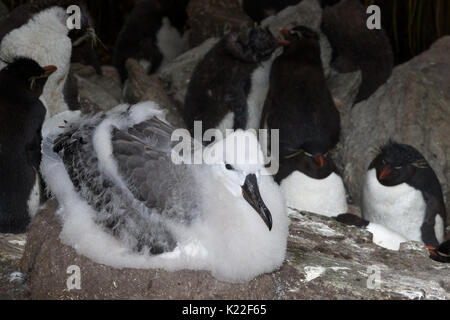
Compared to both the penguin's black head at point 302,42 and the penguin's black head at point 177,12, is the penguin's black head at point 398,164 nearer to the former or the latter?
the penguin's black head at point 302,42

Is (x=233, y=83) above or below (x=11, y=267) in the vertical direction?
above

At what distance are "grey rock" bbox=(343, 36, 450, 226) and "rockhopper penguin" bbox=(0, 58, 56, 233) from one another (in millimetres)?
2704

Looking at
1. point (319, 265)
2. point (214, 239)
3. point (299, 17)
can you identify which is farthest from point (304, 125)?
point (214, 239)

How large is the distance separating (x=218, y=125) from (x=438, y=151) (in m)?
1.72

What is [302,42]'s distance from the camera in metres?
5.42

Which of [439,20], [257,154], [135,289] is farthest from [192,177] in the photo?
[439,20]

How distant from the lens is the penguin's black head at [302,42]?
5.39 metres

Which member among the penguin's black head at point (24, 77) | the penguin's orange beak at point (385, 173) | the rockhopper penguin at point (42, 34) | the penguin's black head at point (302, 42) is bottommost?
the penguin's orange beak at point (385, 173)

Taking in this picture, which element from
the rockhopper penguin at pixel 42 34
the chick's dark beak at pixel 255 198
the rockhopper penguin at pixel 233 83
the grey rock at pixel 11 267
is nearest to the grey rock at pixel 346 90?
the rockhopper penguin at pixel 233 83

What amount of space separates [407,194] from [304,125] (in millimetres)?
909

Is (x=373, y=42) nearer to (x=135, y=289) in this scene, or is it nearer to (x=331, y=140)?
(x=331, y=140)

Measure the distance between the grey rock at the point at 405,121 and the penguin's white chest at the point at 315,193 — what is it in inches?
20.9

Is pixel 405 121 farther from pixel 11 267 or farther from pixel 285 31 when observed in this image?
pixel 11 267

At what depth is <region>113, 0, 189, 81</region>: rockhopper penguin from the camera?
6.89 metres
